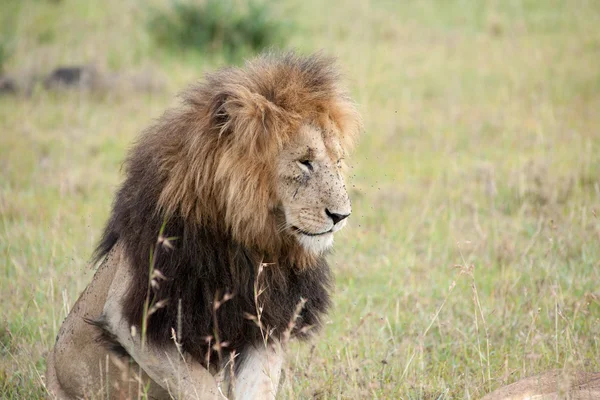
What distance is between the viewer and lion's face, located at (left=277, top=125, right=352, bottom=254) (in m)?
3.21

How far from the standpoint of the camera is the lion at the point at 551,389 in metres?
2.98

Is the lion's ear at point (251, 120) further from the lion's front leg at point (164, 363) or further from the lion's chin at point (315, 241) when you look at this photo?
the lion's front leg at point (164, 363)

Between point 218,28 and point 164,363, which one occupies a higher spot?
point 218,28

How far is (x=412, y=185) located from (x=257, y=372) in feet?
13.4

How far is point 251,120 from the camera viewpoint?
3.23 m

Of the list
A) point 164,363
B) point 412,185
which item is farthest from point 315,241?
point 412,185

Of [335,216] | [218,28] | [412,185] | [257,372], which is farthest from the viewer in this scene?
[218,28]

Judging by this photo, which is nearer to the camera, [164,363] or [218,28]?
[164,363]

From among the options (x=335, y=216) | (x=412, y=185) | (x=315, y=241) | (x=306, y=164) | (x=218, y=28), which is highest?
(x=218, y=28)

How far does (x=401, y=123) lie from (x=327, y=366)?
5069 millimetres

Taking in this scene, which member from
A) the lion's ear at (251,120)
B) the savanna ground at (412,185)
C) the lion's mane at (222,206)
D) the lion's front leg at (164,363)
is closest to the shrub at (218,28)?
the savanna ground at (412,185)

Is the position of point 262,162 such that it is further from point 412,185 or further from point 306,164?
point 412,185

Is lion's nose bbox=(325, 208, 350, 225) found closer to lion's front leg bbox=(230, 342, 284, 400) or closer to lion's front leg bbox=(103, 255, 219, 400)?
lion's front leg bbox=(230, 342, 284, 400)

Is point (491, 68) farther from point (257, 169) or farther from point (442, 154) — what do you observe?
point (257, 169)
